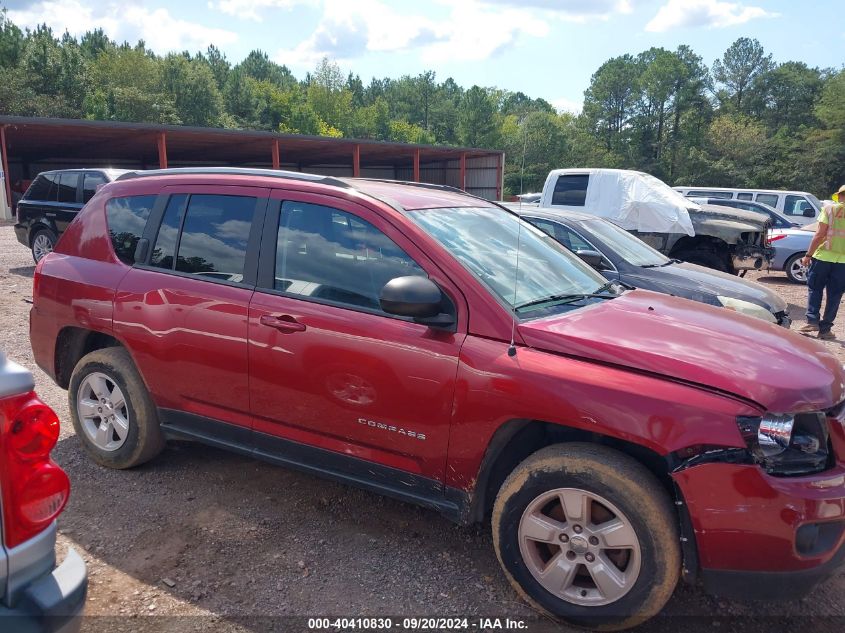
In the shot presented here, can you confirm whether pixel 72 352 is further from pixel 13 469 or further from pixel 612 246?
pixel 612 246

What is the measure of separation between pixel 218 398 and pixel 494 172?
113ft

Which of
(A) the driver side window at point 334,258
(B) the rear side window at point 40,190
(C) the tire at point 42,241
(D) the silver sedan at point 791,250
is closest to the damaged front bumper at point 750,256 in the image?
(D) the silver sedan at point 791,250

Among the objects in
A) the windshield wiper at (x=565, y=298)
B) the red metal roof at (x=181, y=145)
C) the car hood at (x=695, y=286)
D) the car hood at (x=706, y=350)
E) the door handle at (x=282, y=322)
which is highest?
the red metal roof at (x=181, y=145)

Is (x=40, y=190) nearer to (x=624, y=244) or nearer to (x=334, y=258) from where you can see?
(x=624, y=244)

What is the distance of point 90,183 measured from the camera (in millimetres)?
11234

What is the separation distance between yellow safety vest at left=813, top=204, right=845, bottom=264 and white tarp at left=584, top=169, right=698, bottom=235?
8.25 ft

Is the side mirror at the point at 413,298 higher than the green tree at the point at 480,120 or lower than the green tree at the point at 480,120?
lower

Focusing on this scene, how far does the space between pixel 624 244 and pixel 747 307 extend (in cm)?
153

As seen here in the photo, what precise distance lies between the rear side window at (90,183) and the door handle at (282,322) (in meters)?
9.44

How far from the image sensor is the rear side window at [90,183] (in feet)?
36.5

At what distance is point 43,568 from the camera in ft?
6.05

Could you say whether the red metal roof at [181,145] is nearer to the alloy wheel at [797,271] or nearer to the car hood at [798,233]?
the car hood at [798,233]

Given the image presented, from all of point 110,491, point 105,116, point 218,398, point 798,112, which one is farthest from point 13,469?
point 798,112

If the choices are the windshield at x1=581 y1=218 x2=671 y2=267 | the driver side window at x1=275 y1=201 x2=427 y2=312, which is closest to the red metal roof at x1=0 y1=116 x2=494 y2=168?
the windshield at x1=581 y1=218 x2=671 y2=267
